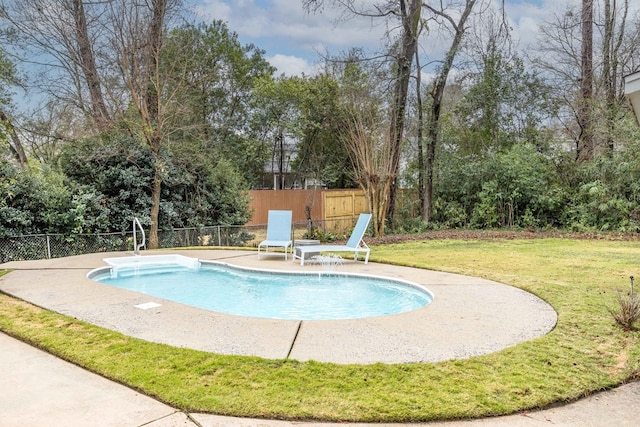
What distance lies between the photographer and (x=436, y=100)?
16.4 meters

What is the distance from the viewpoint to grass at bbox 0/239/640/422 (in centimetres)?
277

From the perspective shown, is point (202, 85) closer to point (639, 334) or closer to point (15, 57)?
point (15, 57)

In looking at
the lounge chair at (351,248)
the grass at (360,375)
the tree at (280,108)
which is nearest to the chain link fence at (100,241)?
the lounge chair at (351,248)

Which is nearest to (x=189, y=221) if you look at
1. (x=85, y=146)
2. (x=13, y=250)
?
(x=85, y=146)

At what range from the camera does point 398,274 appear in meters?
7.30

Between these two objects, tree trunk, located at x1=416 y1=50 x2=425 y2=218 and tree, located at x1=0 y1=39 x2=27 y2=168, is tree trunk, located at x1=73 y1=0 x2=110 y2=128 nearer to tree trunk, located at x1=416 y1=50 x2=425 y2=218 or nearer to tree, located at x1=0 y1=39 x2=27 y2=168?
tree, located at x1=0 y1=39 x2=27 y2=168

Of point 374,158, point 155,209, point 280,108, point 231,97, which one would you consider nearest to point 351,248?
point 374,158

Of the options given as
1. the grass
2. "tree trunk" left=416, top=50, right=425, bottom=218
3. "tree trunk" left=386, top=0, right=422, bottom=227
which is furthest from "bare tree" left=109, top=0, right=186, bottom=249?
"tree trunk" left=416, top=50, right=425, bottom=218

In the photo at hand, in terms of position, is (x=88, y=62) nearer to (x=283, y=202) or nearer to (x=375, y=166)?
(x=375, y=166)

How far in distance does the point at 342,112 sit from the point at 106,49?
363 inches

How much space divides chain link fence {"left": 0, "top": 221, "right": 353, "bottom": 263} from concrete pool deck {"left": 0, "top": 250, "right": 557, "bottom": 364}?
307 centimetres

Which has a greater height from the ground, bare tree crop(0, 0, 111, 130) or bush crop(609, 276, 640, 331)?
bare tree crop(0, 0, 111, 130)

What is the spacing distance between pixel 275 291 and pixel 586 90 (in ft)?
50.6

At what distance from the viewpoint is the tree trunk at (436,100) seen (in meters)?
16.2
